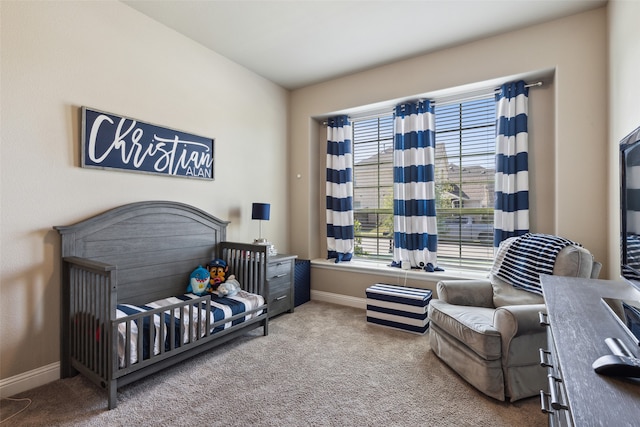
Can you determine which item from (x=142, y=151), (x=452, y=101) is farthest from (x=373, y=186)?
(x=142, y=151)

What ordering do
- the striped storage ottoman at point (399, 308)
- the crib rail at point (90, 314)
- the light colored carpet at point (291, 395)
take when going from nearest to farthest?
the light colored carpet at point (291, 395)
the crib rail at point (90, 314)
the striped storage ottoman at point (399, 308)

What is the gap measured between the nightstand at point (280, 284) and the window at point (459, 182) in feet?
4.04

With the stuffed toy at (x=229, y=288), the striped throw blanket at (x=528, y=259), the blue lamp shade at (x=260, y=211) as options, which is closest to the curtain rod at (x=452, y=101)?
the striped throw blanket at (x=528, y=259)

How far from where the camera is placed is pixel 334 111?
12.7 ft

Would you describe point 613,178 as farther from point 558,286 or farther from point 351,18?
point 351,18

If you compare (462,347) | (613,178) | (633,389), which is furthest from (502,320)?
(613,178)

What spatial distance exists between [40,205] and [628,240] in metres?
3.35

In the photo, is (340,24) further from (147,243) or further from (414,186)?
(147,243)

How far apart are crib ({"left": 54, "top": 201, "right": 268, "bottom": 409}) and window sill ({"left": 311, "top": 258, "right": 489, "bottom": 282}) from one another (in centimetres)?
122

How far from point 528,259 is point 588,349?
1.77 metres

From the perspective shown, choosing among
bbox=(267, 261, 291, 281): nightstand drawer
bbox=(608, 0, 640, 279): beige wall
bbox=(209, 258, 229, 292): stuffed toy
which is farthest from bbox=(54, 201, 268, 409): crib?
bbox=(608, 0, 640, 279): beige wall

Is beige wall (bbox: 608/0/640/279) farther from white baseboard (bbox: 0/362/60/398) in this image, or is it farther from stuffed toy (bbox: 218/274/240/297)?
white baseboard (bbox: 0/362/60/398)

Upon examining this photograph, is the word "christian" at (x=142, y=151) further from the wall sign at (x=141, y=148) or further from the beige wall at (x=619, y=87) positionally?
the beige wall at (x=619, y=87)

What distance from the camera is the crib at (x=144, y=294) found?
186cm
